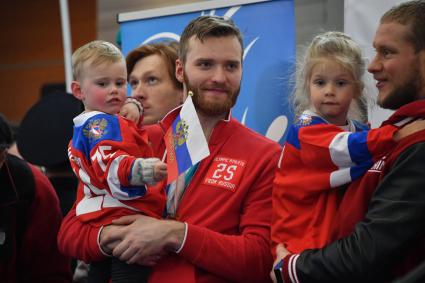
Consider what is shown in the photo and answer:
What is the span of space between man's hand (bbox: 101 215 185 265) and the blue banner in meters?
1.25

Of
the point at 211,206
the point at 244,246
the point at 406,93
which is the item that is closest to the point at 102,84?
the point at 211,206

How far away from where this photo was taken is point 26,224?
2.68 metres

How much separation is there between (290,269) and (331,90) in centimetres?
70

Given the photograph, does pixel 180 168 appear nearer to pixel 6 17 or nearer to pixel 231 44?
pixel 231 44

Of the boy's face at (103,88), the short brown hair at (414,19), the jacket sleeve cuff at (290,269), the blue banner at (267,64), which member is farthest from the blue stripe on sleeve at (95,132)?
the blue banner at (267,64)

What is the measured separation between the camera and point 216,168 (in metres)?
2.14

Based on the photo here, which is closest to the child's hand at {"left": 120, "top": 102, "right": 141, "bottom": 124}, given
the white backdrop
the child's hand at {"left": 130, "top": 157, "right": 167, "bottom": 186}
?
the child's hand at {"left": 130, "top": 157, "right": 167, "bottom": 186}

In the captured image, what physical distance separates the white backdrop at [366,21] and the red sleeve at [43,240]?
159 cm

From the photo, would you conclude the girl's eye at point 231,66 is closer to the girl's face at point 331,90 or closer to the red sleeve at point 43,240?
the girl's face at point 331,90

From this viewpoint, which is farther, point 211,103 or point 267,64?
point 267,64

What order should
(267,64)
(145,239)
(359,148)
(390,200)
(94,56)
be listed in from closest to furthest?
1. (390,200)
2. (359,148)
3. (145,239)
4. (94,56)
5. (267,64)

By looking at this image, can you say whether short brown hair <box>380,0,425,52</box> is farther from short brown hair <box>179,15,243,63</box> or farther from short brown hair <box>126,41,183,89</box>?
short brown hair <box>126,41,183,89</box>

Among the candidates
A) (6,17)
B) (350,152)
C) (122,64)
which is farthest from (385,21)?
(6,17)

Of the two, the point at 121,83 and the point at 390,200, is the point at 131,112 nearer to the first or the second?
the point at 121,83
